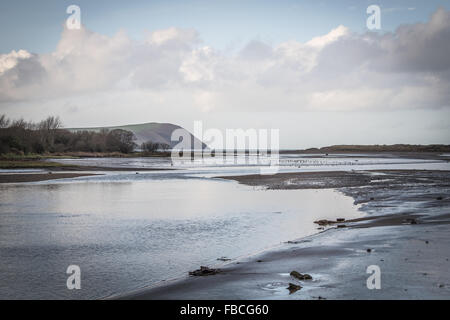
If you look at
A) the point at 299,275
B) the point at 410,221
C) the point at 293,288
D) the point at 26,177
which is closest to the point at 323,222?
the point at 410,221

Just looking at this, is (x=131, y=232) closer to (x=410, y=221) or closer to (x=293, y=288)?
(x=293, y=288)

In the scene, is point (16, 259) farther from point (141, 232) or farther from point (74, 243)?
point (141, 232)

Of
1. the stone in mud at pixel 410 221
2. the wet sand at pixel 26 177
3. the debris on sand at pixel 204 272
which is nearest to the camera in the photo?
the debris on sand at pixel 204 272

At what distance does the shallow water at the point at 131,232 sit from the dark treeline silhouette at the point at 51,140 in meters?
71.1

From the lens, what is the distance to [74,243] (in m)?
12.1

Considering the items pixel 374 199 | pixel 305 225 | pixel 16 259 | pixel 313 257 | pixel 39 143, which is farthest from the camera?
pixel 39 143

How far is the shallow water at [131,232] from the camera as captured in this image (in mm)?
8633

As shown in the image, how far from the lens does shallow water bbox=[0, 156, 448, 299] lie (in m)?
8.63

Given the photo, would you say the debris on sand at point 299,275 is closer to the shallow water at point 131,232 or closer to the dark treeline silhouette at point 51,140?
the shallow water at point 131,232

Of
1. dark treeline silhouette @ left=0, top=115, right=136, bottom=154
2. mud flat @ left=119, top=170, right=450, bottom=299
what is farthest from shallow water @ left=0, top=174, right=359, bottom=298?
dark treeline silhouette @ left=0, top=115, right=136, bottom=154

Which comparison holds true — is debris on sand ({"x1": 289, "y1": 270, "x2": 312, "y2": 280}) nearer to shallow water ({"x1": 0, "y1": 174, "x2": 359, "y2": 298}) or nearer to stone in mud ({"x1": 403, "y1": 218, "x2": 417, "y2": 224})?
shallow water ({"x1": 0, "y1": 174, "x2": 359, "y2": 298})

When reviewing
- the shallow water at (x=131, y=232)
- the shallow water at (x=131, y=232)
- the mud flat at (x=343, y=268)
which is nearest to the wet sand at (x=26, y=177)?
the shallow water at (x=131, y=232)
